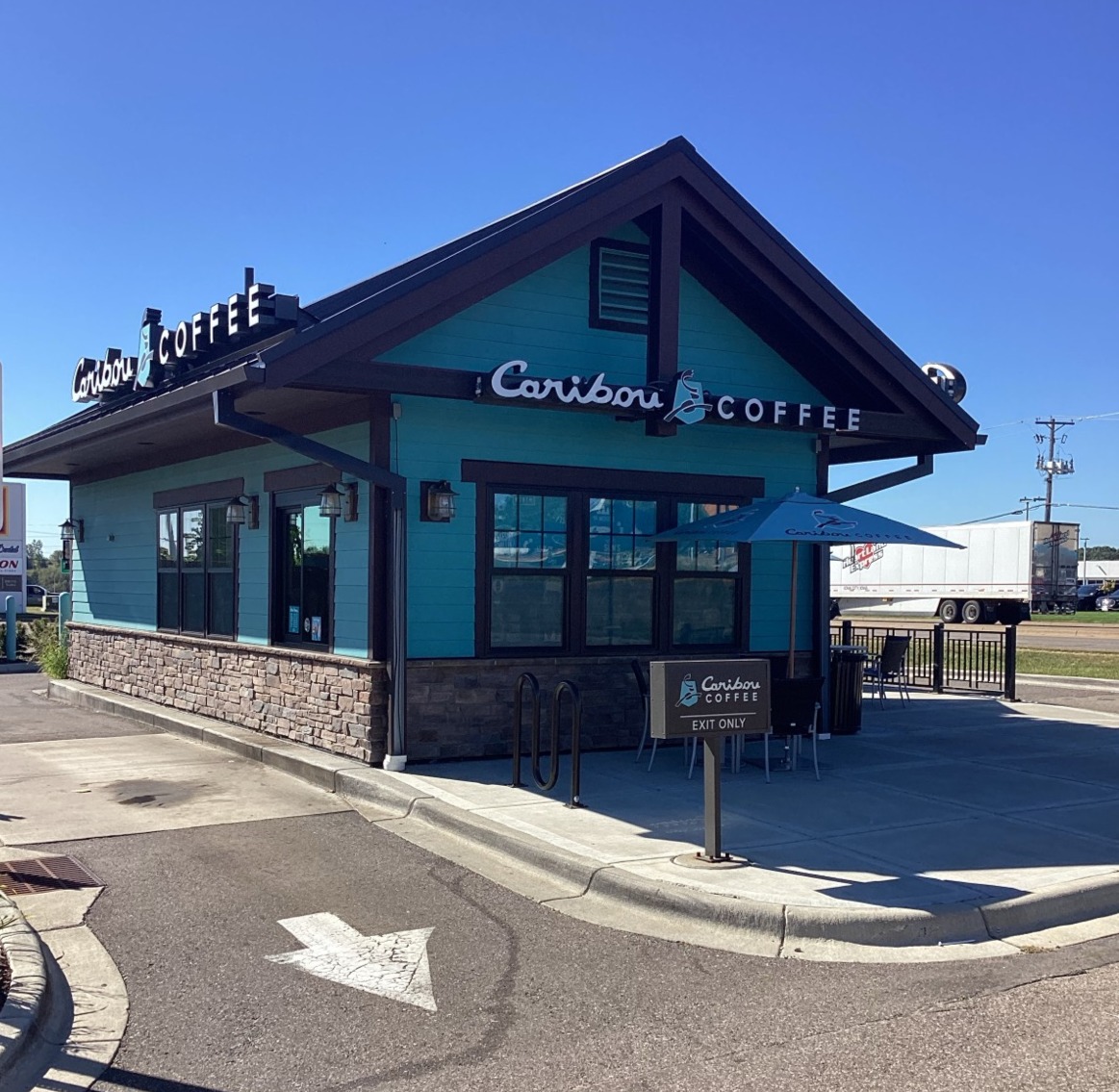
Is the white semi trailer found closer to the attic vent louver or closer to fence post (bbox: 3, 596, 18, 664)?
fence post (bbox: 3, 596, 18, 664)

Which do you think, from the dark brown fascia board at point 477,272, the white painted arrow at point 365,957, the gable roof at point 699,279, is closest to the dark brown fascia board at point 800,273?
the gable roof at point 699,279

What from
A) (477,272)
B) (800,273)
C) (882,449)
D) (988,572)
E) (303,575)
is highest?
(800,273)

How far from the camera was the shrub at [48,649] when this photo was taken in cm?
1928

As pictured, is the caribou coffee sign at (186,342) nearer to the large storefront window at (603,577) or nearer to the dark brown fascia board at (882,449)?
the large storefront window at (603,577)

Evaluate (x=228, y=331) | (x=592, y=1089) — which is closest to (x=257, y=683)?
(x=228, y=331)

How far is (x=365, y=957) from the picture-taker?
5961mm

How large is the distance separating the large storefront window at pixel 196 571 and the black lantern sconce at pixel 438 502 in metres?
3.96

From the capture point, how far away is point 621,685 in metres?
11.9

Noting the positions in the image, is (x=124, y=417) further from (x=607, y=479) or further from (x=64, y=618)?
(x=64, y=618)

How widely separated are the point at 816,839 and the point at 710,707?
147 centimetres

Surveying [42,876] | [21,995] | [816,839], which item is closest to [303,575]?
[42,876]

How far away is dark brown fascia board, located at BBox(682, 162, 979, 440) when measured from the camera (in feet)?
38.1

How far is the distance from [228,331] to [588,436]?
11.8 feet

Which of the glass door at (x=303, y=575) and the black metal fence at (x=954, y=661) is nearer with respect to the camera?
the glass door at (x=303, y=575)
